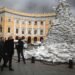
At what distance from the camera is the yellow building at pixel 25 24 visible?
55359mm

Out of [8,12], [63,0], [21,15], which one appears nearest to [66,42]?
[63,0]

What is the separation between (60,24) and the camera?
15766 millimetres

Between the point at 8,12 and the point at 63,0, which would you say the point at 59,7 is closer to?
the point at 63,0

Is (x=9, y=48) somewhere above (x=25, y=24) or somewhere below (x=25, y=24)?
below

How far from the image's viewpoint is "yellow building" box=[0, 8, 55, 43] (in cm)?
5536

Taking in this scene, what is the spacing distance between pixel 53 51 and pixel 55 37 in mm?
1774

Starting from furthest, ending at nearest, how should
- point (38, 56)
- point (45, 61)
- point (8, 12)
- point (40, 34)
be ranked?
point (40, 34), point (8, 12), point (38, 56), point (45, 61)

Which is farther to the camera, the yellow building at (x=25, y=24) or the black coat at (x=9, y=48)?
the yellow building at (x=25, y=24)

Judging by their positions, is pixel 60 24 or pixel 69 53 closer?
pixel 69 53

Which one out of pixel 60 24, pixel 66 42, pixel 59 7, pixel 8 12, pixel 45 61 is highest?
pixel 8 12

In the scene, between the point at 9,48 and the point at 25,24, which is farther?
the point at 25,24

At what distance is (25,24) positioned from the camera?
202ft

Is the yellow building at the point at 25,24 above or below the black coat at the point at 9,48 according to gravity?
above

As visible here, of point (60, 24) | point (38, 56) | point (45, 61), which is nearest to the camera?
point (45, 61)
